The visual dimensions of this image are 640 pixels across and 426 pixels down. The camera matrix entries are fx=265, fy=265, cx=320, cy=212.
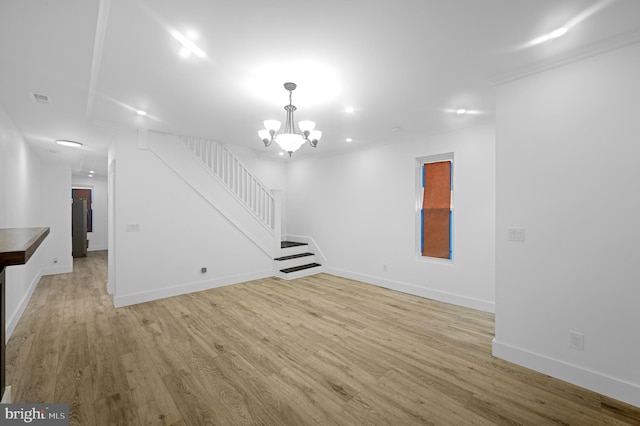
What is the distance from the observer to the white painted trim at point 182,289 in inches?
157

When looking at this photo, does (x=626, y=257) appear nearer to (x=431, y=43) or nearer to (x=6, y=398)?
(x=431, y=43)

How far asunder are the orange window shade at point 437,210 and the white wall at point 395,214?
0.19 m

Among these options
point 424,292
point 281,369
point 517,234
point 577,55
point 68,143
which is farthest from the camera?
point 68,143

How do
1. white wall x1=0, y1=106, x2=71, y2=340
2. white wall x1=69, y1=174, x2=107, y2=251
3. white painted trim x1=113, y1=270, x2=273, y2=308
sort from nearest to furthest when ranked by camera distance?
white wall x1=0, y1=106, x2=71, y2=340, white painted trim x1=113, y1=270, x2=273, y2=308, white wall x1=69, y1=174, x2=107, y2=251

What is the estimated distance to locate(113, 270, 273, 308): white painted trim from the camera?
399 centimetres

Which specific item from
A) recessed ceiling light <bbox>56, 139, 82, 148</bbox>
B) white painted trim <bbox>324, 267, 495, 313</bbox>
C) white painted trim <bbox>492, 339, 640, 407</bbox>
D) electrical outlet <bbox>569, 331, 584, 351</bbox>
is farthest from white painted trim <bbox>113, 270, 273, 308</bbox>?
electrical outlet <bbox>569, 331, 584, 351</bbox>

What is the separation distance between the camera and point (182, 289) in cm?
452

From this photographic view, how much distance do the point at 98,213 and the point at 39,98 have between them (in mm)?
8049

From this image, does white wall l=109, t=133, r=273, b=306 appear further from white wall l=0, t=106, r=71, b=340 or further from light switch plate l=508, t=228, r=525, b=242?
light switch plate l=508, t=228, r=525, b=242

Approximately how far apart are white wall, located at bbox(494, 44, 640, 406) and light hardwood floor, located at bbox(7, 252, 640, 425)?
283mm

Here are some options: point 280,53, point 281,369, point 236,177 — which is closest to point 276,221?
point 236,177

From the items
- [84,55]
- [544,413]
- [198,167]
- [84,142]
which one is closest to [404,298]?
[544,413]

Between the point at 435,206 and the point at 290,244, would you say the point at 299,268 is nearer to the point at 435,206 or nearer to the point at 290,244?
the point at 290,244

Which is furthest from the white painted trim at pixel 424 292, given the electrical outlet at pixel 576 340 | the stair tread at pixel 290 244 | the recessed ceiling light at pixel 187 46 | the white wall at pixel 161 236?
the recessed ceiling light at pixel 187 46
